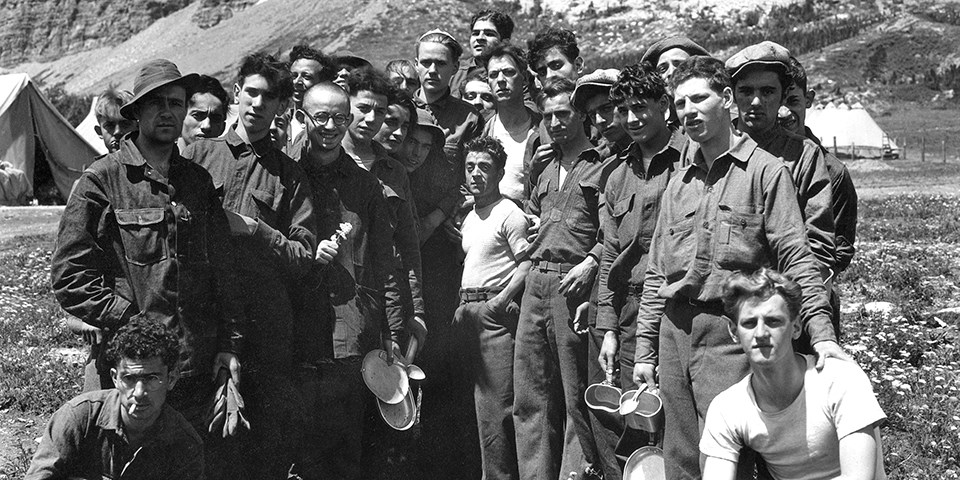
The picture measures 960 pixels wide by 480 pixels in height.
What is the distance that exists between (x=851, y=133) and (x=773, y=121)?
34.2 meters

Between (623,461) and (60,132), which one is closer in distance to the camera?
(623,461)

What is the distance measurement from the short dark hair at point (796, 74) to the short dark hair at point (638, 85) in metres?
0.58

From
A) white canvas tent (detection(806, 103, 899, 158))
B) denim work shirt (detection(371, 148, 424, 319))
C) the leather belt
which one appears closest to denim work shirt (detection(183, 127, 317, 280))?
denim work shirt (detection(371, 148, 424, 319))

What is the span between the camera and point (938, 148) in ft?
126

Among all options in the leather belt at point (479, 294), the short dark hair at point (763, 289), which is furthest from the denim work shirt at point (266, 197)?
the short dark hair at point (763, 289)

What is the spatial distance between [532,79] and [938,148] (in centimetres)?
3494

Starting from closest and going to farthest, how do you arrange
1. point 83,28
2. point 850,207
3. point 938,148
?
1. point 850,207
2. point 938,148
3. point 83,28

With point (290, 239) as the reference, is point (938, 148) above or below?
below

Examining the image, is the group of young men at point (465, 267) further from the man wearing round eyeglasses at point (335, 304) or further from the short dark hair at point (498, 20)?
the short dark hair at point (498, 20)

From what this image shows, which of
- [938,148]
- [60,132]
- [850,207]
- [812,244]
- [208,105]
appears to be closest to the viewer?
[812,244]

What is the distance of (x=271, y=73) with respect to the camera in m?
5.46

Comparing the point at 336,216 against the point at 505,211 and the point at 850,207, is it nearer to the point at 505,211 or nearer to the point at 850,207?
the point at 505,211

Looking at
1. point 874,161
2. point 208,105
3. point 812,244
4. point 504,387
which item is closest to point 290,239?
point 208,105

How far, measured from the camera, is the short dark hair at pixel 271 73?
545 centimetres
